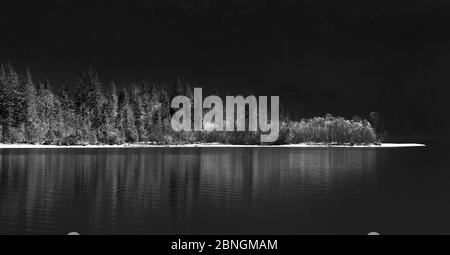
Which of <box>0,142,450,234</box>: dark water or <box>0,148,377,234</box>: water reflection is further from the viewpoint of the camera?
<box>0,148,377,234</box>: water reflection

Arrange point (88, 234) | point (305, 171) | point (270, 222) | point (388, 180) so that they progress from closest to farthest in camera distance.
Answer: point (88, 234) < point (270, 222) < point (388, 180) < point (305, 171)

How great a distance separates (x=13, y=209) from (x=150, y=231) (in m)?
15.2

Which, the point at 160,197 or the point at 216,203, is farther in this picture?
the point at 160,197

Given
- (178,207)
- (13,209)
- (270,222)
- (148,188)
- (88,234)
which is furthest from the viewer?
(148,188)

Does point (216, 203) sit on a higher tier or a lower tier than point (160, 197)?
lower

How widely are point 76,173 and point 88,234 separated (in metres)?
47.6

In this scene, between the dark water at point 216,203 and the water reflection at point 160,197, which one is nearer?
the dark water at point 216,203

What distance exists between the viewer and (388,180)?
→ 3332 inches
